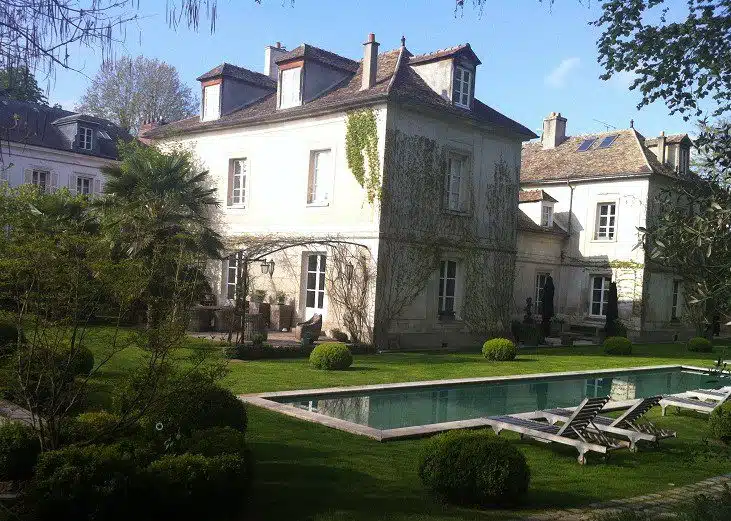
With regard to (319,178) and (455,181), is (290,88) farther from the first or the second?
(455,181)

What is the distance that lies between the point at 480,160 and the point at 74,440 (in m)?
19.5

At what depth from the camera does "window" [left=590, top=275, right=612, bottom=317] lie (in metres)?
32.2

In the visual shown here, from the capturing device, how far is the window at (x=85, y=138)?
35219 mm

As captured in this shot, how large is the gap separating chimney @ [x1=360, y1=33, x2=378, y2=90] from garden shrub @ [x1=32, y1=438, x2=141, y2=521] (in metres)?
18.3

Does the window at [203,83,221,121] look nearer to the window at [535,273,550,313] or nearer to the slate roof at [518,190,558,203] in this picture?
the slate roof at [518,190,558,203]

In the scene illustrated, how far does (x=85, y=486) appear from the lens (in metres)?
5.87

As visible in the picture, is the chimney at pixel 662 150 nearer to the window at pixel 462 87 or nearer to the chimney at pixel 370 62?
the window at pixel 462 87

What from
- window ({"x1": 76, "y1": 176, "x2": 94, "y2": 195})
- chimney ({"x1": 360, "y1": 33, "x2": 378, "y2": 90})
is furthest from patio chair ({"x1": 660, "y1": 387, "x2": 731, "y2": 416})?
window ({"x1": 76, "y1": 176, "x2": 94, "y2": 195})

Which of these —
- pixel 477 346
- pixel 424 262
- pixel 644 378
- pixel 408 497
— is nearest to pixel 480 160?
pixel 424 262

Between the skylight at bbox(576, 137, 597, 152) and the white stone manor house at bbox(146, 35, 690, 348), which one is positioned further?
the skylight at bbox(576, 137, 597, 152)

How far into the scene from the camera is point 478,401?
14.5 m

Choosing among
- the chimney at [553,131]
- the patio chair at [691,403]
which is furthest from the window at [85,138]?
the patio chair at [691,403]

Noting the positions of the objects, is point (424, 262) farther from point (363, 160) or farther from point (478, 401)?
point (478, 401)

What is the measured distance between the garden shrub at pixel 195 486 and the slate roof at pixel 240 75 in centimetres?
2186
